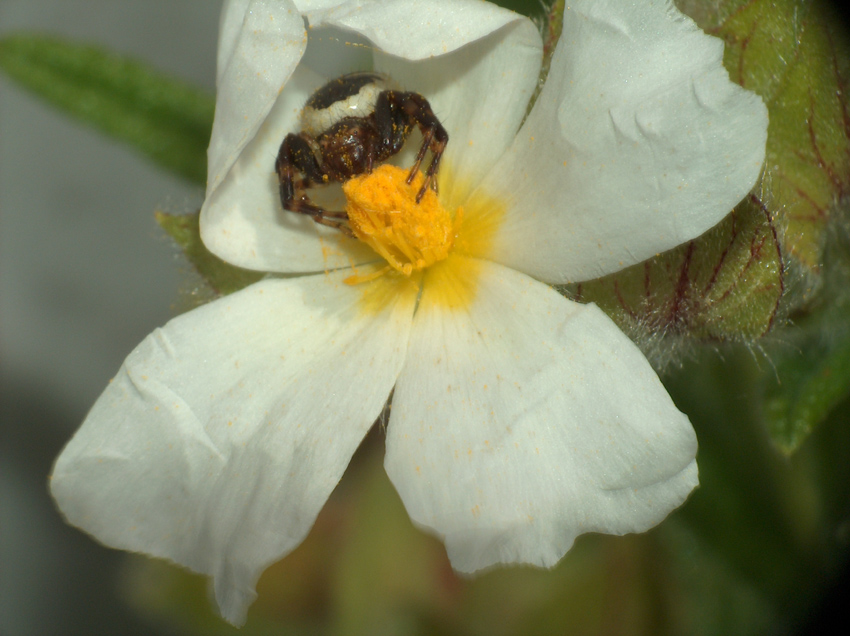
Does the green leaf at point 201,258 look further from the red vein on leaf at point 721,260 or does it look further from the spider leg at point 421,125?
the red vein on leaf at point 721,260

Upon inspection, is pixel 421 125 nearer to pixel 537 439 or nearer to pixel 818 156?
pixel 537 439

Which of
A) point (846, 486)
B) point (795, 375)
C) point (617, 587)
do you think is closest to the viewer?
point (795, 375)

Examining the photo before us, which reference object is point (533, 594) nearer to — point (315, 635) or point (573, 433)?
point (315, 635)

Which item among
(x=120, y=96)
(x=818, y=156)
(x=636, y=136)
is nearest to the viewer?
(x=636, y=136)

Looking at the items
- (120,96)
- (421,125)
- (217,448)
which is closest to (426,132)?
(421,125)

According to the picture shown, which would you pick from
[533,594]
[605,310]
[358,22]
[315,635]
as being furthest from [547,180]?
[315,635]

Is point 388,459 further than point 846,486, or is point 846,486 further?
point 846,486

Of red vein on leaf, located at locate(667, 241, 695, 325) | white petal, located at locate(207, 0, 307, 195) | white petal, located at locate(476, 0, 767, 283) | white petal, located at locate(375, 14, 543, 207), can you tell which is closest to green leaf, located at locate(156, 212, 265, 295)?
white petal, located at locate(207, 0, 307, 195)
